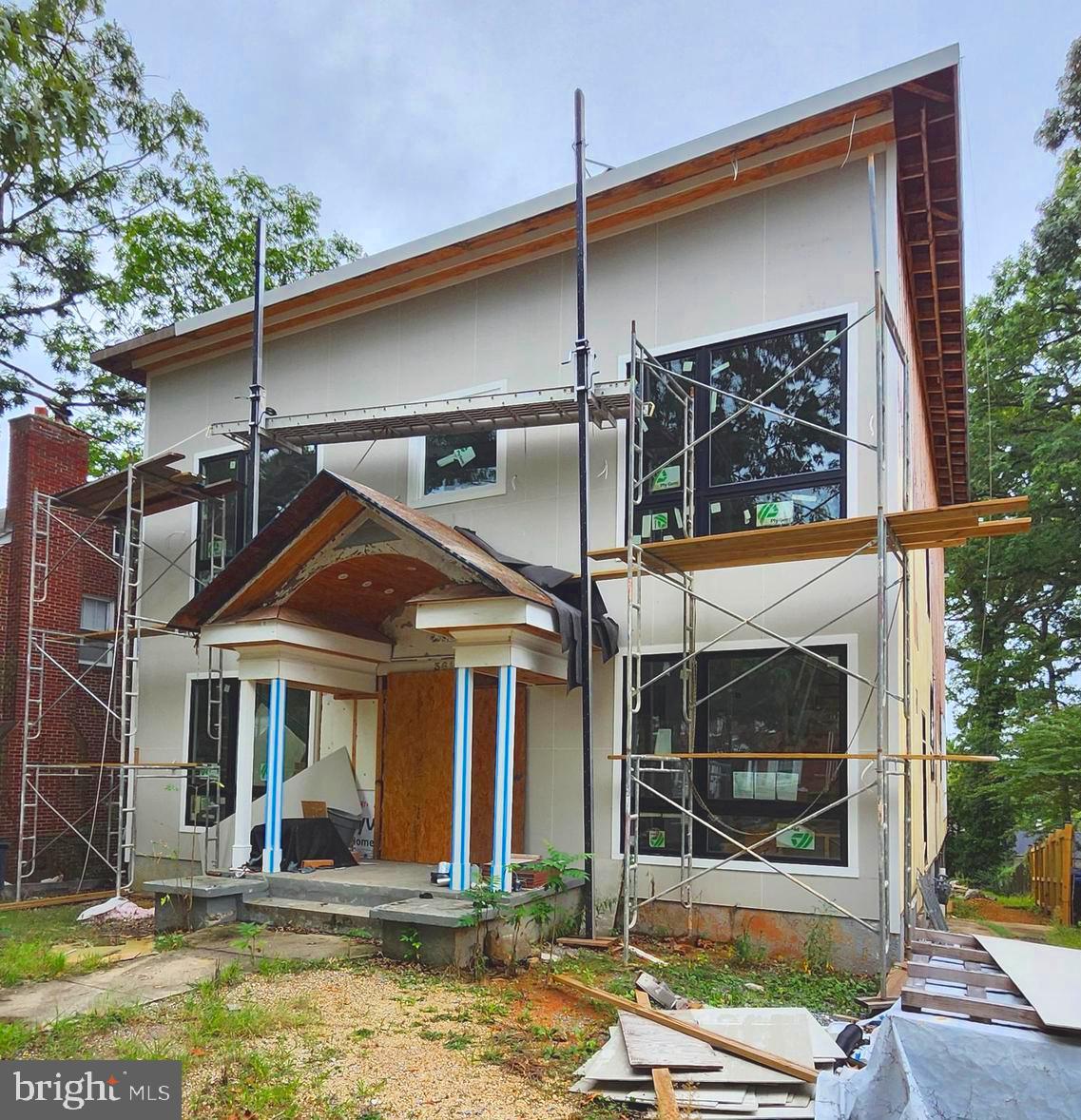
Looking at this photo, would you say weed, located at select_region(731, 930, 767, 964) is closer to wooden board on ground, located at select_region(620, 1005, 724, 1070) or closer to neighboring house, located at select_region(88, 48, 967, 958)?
neighboring house, located at select_region(88, 48, 967, 958)

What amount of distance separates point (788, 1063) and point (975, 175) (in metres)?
10.9

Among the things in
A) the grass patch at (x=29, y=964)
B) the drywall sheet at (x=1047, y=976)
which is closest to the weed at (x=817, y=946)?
the drywall sheet at (x=1047, y=976)

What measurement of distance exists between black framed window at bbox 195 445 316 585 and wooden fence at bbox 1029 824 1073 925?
14.5 meters

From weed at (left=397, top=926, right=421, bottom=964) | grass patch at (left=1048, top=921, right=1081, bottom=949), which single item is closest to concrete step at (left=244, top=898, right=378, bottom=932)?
weed at (left=397, top=926, right=421, bottom=964)

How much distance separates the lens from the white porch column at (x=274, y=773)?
33.7ft

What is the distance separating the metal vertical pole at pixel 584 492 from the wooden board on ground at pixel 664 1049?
3.07m

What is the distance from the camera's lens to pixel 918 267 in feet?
36.7

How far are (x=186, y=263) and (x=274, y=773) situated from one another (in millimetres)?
19122

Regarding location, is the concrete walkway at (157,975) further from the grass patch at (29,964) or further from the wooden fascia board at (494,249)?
the wooden fascia board at (494,249)

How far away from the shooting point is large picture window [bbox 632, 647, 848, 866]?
354 inches

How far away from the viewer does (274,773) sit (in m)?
10.4

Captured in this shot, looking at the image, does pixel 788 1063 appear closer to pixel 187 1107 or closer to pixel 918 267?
pixel 187 1107

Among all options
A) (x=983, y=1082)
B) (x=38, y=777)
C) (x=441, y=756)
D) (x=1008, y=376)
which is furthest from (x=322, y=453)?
(x=1008, y=376)

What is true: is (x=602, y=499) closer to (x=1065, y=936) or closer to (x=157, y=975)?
(x=157, y=975)
